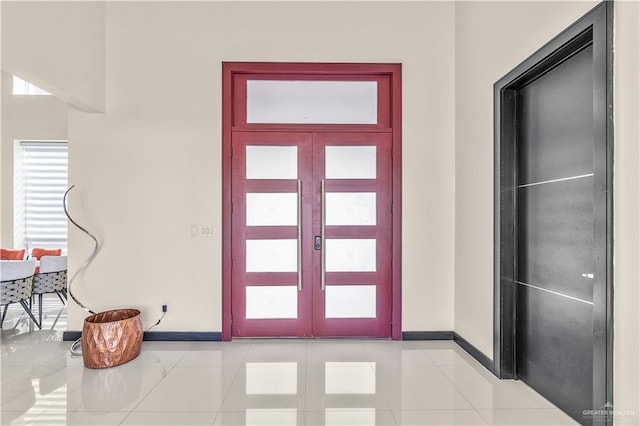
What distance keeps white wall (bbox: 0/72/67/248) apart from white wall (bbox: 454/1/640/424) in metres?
6.18

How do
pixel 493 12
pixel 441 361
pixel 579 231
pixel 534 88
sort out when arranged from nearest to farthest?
pixel 579 231, pixel 534 88, pixel 493 12, pixel 441 361

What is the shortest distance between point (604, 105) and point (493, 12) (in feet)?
5.32

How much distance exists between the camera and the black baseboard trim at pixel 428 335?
12.5 feet

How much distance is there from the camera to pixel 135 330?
3291 mm

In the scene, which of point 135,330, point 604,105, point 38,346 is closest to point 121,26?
point 135,330

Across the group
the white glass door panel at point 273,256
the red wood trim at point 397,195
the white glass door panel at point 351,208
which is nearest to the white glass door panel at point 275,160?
the white glass door panel at point 351,208

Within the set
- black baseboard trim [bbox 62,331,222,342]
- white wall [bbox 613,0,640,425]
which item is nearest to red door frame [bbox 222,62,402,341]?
black baseboard trim [bbox 62,331,222,342]

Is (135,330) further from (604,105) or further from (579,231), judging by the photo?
(604,105)

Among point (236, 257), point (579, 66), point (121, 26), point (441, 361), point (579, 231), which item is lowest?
point (441, 361)

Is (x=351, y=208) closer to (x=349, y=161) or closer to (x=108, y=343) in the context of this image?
(x=349, y=161)

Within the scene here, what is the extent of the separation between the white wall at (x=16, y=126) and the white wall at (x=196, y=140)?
2.98m

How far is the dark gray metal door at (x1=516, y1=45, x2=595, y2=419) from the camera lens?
7.02 ft

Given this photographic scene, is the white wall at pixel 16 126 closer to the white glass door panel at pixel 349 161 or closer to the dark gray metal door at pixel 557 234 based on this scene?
the white glass door panel at pixel 349 161

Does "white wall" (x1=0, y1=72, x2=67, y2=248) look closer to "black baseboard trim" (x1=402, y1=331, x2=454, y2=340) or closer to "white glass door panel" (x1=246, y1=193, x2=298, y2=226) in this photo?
"white glass door panel" (x1=246, y1=193, x2=298, y2=226)
